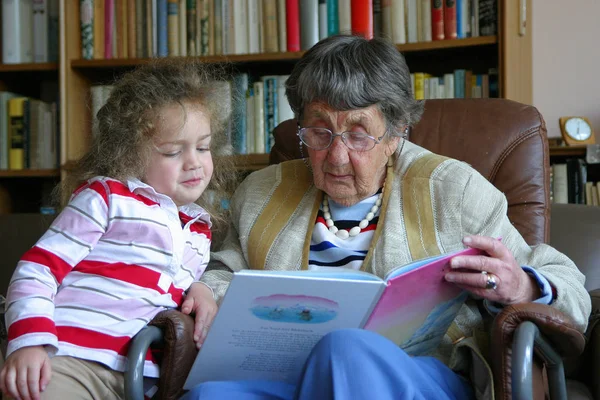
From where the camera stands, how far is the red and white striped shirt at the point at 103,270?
1.29 m

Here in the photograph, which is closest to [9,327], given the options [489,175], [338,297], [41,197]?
[338,297]

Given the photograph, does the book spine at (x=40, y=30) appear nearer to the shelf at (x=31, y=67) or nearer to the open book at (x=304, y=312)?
the shelf at (x=31, y=67)

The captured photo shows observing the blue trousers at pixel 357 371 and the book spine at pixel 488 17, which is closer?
the blue trousers at pixel 357 371

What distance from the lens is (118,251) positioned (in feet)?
4.52

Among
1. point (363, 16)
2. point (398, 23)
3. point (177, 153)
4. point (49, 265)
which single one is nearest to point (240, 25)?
point (363, 16)

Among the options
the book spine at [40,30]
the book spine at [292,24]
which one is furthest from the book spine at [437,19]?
the book spine at [40,30]

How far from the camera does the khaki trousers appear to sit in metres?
1.26

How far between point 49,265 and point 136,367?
245mm

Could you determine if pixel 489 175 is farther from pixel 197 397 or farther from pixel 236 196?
pixel 197 397

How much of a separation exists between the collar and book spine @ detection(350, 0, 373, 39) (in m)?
1.24

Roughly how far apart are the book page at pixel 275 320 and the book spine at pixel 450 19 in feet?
5.23

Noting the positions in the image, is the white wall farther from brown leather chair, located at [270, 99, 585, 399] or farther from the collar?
the collar

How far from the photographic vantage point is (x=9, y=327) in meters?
1.23

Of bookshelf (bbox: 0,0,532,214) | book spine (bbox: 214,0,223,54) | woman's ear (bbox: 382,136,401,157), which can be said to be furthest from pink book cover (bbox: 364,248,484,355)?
book spine (bbox: 214,0,223,54)
